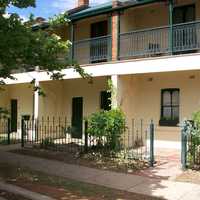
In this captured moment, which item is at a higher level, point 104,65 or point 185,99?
point 104,65

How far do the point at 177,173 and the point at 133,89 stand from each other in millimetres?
6751

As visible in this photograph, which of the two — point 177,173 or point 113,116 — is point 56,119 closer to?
point 113,116

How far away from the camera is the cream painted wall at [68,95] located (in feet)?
68.4

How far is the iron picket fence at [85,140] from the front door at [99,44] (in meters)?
3.12

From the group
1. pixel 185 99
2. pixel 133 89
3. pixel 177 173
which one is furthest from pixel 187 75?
pixel 177 173

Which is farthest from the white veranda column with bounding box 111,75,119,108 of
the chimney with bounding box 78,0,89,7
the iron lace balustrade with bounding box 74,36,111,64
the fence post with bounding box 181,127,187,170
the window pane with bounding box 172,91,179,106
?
the chimney with bounding box 78,0,89,7

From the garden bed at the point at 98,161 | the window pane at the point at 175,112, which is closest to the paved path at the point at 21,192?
the garden bed at the point at 98,161

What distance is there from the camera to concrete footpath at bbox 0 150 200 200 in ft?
33.2

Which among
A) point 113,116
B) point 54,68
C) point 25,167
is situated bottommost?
point 25,167

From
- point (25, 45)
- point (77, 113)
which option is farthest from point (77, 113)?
point (25, 45)

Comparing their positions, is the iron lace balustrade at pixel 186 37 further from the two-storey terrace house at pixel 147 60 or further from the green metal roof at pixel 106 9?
the green metal roof at pixel 106 9

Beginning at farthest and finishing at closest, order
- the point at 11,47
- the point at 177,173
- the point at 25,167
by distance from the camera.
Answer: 1. the point at 25,167
2. the point at 177,173
3. the point at 11,47

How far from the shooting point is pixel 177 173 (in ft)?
39.8

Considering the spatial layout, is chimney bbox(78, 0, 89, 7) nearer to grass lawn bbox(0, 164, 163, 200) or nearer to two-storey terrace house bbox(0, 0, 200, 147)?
two-storey terrace house bbox(0, 0, 200, 147)
